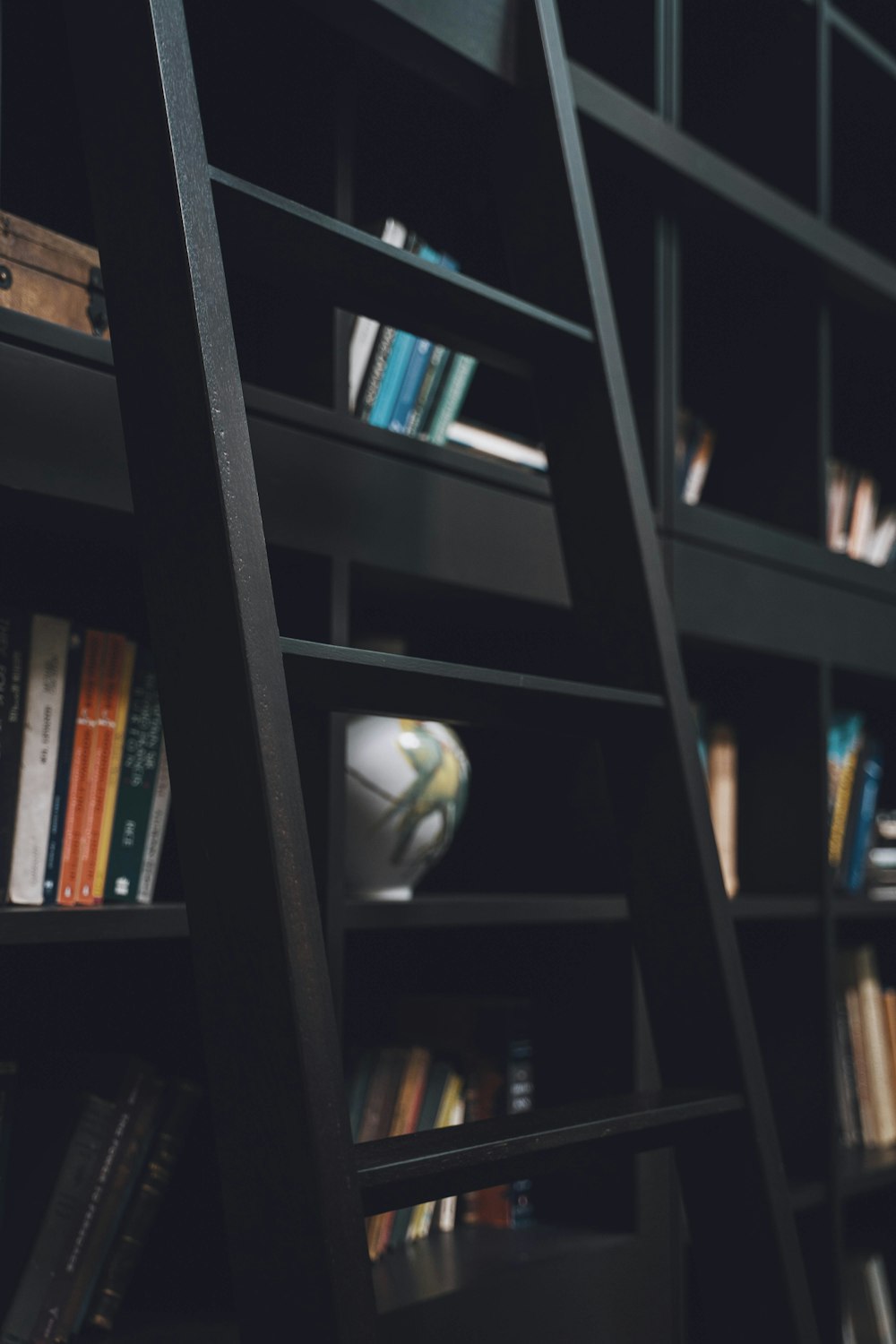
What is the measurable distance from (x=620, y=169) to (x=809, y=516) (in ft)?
1.78

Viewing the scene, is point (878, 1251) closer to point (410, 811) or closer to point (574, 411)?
point (410, 811)

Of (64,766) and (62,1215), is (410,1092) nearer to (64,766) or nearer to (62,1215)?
(62,1215)

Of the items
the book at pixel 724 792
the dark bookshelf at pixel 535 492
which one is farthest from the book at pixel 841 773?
the book at pixel 724 792

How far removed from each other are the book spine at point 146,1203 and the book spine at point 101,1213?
1 cm

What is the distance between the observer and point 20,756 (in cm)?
105

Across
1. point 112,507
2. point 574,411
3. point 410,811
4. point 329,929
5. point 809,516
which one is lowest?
point 329,929

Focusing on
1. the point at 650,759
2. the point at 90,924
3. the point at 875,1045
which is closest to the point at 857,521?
the point at 875,1045

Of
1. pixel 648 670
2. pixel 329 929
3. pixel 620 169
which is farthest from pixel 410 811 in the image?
pixel 620 169

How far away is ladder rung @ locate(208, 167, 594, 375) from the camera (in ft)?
3.02

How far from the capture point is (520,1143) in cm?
85

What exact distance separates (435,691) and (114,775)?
355mm

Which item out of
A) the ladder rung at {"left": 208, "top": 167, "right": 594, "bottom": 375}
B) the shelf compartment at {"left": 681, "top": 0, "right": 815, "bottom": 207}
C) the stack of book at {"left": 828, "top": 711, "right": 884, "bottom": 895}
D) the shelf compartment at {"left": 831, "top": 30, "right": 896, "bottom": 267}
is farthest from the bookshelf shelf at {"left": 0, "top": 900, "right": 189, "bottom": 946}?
the shelf compartment at {"left": 831, "top": 30, "right": 896, "bottom": 267}

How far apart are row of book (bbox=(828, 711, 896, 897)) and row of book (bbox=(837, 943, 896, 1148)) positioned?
12cm

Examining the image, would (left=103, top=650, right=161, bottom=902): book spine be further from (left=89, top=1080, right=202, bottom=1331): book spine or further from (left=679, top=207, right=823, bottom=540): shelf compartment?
(left=679, top=207, right=823, bottom=540): shelf compartment
